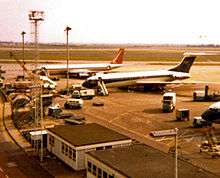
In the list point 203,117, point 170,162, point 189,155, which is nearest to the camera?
point 170,162

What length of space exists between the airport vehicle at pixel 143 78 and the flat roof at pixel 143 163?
52.7 m

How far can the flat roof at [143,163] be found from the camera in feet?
103

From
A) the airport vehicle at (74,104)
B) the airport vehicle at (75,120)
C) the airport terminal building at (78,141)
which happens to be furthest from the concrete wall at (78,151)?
the airport vehicle at (74,104)

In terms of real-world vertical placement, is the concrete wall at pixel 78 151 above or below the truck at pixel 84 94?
below

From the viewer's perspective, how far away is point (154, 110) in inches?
2820

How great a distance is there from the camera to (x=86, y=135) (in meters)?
43.9

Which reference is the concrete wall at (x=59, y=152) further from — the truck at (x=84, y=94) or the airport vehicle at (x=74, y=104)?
the truck at (x=84, y=94)

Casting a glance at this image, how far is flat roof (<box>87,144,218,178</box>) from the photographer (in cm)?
3127

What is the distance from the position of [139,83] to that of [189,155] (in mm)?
51118

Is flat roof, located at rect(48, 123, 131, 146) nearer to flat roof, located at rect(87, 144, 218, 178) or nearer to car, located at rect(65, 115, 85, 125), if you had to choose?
flat roof, located at rect(87, 144, 218, 178)

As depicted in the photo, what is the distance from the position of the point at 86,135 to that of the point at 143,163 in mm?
11287

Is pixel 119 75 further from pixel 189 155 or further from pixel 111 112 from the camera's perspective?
pixel 189 155

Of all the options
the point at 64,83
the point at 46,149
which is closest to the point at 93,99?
the point at 64,83

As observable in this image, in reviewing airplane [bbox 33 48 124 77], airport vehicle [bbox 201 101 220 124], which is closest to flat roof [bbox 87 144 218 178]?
airport vehicle [bbox 201 101 220 124]
